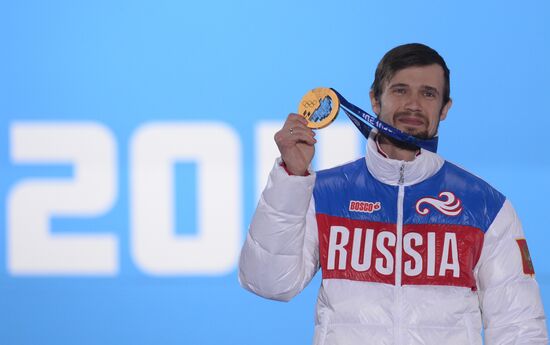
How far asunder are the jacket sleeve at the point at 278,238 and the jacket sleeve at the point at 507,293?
35 cm

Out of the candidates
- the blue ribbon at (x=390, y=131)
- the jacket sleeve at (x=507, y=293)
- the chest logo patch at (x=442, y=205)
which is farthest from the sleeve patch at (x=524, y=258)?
the blue ribbon at (x=390, y=131)

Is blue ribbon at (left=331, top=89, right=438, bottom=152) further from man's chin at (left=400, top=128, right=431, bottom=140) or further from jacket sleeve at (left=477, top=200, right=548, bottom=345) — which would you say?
jacket sleeve at (left=477, top=200, right=548, bottom=345)

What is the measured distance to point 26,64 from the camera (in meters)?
3.26

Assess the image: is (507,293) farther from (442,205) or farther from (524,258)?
(442,205)

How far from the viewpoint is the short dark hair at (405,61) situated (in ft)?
6.27

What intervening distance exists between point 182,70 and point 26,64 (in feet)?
1.78

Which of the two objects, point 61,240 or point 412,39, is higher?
point 412,39

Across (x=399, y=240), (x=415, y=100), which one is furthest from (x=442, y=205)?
(x=415, y=100)

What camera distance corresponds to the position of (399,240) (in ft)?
6.07

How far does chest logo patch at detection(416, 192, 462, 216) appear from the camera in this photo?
1867mm

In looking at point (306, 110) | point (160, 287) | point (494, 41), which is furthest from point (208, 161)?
point (306, 110)

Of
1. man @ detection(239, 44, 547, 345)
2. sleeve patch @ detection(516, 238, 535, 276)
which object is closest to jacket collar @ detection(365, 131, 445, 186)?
man @ detection(239, 44, 547, 345)

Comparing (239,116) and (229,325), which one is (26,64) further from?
(229,325)

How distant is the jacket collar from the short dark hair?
0.44 feet
